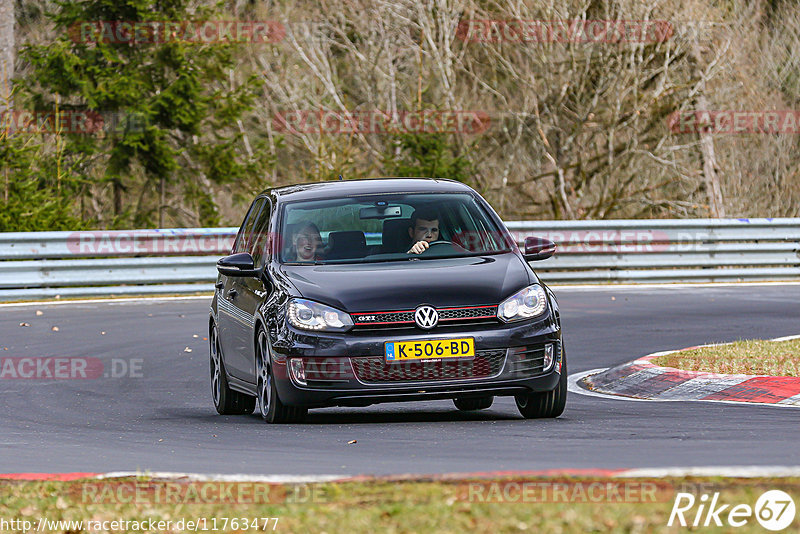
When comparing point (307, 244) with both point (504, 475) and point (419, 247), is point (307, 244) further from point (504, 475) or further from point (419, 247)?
point (504, 475)

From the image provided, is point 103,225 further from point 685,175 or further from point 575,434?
point 575,434

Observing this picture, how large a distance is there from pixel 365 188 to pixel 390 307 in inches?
70.6

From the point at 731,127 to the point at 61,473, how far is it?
87.6 ft

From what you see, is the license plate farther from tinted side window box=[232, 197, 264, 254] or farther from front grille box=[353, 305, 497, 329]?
tinted side window box=[232, 197, 264, 254]

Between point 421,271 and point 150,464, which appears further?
point 421,271

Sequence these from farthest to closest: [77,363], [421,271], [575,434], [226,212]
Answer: [226,212] < [77,363] < [421,271] < [575,434]

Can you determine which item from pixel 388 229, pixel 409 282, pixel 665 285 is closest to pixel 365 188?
pixel 388 229

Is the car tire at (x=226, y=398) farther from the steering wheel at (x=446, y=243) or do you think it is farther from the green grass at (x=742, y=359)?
the green grass at (x=742, y=359)

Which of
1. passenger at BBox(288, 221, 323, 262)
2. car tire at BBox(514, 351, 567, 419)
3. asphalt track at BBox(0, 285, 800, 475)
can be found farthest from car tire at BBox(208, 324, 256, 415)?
car tire at BBox(514, 351, 567, 419)

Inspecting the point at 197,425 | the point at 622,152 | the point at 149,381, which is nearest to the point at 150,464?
the point at 197,425

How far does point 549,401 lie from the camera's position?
9.54 m

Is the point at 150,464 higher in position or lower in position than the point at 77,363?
higher

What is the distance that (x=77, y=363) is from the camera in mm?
14148

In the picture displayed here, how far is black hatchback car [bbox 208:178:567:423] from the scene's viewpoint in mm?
Answer: 9000
